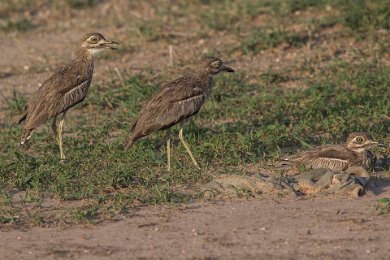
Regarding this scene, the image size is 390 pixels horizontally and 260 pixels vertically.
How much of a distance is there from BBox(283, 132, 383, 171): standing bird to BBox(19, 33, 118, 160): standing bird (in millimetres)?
2370

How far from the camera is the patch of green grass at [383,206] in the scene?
7.69m

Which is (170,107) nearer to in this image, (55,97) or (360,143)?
(55,97)

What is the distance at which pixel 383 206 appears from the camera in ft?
25.5

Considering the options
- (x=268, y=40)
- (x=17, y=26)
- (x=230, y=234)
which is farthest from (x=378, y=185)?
(x=17, y=26)

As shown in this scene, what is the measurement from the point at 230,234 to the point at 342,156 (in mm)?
1871

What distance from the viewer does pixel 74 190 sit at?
8.57 m

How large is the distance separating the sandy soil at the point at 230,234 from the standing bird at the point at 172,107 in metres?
1.36

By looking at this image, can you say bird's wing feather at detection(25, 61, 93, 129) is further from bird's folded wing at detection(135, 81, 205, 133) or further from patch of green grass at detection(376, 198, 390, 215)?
patch of green grass at detection(376, 198, 390, 215)

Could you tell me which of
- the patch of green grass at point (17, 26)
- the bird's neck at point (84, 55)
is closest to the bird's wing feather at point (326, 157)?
the bird's neck at point (84, 55)

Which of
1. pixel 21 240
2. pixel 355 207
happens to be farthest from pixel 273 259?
pixel 21 240

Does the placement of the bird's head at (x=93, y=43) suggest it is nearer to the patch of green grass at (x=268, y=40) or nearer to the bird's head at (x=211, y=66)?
the bird's head at (x=211, y=66)

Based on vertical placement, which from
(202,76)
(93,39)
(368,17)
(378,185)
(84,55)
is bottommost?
(378,185)

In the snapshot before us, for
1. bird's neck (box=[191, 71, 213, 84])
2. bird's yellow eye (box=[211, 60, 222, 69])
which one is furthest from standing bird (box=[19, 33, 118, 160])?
bird's yellow eye (box=[211, 60, 222, 69])

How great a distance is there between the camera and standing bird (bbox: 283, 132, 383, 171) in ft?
28.8
